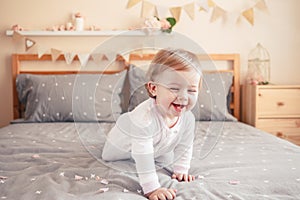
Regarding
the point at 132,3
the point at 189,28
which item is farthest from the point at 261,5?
the point at 132,3

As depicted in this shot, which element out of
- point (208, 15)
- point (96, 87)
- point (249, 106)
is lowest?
point (249, 106)

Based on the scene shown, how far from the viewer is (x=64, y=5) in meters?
3.24

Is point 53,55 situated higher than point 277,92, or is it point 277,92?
point 53,55

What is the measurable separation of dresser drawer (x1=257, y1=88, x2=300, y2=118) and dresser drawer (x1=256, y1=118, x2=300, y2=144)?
48 millimetres

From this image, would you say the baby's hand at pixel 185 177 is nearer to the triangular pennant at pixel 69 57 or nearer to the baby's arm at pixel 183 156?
the baby's arm at pixel 183 156

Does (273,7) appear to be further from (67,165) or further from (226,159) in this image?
(67,165)

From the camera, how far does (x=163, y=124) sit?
4.37ft

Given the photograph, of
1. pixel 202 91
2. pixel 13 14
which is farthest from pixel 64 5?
pixel 202 91

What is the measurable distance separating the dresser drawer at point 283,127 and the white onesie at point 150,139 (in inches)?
64.1

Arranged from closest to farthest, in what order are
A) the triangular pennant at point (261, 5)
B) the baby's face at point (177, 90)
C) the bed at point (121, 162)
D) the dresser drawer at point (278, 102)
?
the baby's face at point (177, 90) → the bed at point (121, 162) → the dresser drawer at point (278, 102) → the triangular pennant at point (261, 5)

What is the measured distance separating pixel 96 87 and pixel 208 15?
1795 mm

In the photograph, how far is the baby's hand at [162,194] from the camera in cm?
123

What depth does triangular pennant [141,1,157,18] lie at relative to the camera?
3.22m

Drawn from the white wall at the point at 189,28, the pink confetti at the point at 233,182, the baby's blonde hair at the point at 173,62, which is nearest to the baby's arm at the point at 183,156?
the pink confetti at the point at 233,182
